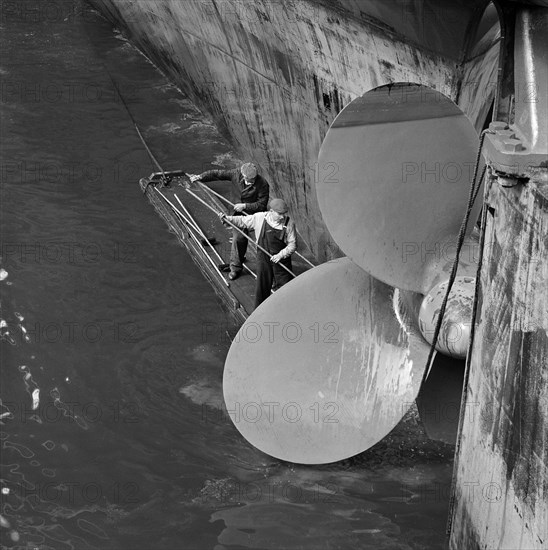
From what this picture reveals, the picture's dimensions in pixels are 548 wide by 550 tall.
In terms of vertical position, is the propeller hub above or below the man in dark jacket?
above

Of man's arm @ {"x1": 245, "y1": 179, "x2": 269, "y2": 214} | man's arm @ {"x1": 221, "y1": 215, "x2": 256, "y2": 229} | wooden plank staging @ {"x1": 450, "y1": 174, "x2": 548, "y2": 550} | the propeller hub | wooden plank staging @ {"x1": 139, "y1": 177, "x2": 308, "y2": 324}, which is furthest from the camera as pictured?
man's arm @ {"x1": 245, "y1": 179, "x2": 269, "y2": 214}

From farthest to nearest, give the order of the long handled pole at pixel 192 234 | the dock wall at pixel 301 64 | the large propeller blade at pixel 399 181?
the long handled pole at pixel 192 234
the dock wall at pixel 301 64
the large propeller blade at pixel 399 181

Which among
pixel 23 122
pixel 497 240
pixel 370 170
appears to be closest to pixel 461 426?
pixel 497 240

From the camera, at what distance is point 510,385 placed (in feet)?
19.7

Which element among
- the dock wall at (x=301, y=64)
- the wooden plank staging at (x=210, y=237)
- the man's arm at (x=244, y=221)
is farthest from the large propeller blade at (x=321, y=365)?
the wooden plank staging at (x=210, y=237)

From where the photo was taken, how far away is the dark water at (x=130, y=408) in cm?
752

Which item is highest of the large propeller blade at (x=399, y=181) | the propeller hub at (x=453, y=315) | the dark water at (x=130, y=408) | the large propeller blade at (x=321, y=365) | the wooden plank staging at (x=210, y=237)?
the large propeller blade at (x=399, y=181)

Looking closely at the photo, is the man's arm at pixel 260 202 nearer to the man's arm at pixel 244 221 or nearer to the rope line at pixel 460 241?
the man's arm at pixel 244 221

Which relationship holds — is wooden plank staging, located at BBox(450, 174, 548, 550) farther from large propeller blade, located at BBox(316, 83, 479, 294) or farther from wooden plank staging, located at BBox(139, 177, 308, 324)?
wooden plank staging, located at BBox(139, 177, 308, 324)

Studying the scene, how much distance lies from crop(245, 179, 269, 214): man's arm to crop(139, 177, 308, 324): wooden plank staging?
2.50ft

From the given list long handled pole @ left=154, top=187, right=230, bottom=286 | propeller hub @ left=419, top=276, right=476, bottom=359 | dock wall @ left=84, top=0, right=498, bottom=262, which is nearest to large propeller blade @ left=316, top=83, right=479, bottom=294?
propeller hub @ left=419, top=276, right=476, bottom=359

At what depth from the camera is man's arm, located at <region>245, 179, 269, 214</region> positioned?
33.8 ft

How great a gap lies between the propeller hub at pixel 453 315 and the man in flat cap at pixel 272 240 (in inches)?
105

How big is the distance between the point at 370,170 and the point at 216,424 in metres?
3.23
